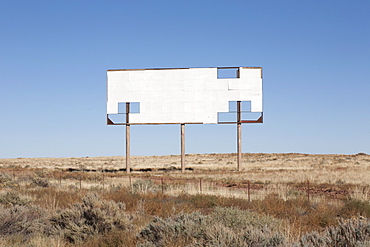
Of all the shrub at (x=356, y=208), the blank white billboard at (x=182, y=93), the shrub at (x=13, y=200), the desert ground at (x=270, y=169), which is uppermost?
the blank white billboard at (x=182, y=93)

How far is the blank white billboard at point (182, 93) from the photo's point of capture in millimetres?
38188

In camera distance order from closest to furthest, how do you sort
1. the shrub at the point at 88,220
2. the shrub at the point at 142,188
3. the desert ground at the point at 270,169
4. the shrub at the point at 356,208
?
the shrub at the point at 88,220, the shrub at the point at 356,208, the shrub at the point at 142,188, the desert ground at the point at 270,169

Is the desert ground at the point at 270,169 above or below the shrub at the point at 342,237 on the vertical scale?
below

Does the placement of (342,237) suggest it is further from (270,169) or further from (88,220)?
(270,169)

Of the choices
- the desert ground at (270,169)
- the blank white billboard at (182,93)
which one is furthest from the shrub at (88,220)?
the blank white billboard at (182,93)

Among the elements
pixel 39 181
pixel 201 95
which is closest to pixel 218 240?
pixel 39 181

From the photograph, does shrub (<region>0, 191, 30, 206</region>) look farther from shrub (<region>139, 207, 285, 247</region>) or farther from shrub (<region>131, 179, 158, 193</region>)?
shrub (<region>139, 207, 285, 247</region>)

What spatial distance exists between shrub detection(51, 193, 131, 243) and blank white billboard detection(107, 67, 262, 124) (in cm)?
2815

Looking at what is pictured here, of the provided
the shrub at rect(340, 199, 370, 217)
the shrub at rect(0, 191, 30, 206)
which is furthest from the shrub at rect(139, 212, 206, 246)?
the shrub at rect(0, 191, 30, 206)

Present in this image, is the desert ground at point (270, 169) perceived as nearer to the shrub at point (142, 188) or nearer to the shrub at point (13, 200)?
the shrub at point (142, 188)

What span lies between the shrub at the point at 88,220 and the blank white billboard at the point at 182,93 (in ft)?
92.4

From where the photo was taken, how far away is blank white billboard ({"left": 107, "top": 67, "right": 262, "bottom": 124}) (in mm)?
38188

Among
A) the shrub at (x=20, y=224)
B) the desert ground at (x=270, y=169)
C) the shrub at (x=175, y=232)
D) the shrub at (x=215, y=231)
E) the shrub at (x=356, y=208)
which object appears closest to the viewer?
the shrub at (x=215, y=231)

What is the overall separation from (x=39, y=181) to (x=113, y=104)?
1572cm
